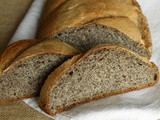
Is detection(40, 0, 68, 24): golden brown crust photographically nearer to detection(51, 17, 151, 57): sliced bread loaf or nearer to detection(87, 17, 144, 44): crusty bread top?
detection(51, 17, 151, 57): sliced bread loaf

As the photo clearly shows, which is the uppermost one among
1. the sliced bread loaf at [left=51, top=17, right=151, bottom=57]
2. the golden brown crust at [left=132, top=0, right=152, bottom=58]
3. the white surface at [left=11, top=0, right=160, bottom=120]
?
the sliced bread loaf at [left=51, top=17, right=151, bottom=57]

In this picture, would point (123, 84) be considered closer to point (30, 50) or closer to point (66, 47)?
point (66, 47)

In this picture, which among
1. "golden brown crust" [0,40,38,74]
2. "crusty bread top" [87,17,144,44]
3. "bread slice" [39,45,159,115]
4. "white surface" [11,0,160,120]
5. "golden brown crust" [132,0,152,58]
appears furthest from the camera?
"golden brown crust" [132,0,152,58]

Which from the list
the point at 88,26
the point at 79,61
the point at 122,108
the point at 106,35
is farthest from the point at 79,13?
the point at 122,108

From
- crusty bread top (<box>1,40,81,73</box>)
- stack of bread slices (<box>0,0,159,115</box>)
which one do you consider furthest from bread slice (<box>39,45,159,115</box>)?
crusty bread top (<box>1,40,81,73</box>)

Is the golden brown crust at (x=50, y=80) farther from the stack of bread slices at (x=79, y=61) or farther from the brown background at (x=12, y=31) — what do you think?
the brown background at (x=12, y=31)

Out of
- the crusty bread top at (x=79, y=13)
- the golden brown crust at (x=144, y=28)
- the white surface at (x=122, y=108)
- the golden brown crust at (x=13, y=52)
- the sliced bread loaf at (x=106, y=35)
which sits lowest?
the white surface at (x=122, y=108)

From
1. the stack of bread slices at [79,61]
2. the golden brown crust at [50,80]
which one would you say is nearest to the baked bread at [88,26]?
the stack of bread slices at [79,61]
